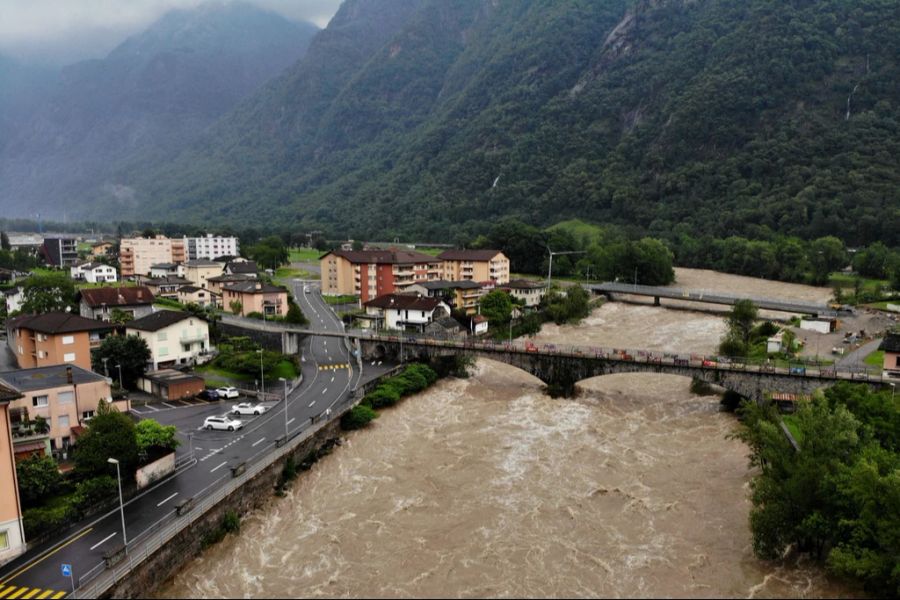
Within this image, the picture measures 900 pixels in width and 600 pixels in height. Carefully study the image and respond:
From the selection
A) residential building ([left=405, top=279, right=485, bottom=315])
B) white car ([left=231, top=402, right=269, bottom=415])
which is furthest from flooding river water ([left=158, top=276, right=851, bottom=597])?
residential building ([left=405, top=279, right=485, bottom=315])

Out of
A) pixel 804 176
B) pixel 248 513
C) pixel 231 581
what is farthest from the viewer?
pixel 804 176

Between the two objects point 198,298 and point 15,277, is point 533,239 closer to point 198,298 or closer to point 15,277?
point 198,298

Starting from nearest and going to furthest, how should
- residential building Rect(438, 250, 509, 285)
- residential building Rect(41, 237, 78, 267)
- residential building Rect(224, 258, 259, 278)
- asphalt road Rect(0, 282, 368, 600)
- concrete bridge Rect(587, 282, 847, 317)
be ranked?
asphalt road Rect(0, 282, 368, 600) < concrete bridge Rect(587, 282, 847, 317) < residential building Rect(438, 250, 509, 285) < residential building Rect(224, 258, 259, 278) < residential building Rect(41, 237, 78, 267)

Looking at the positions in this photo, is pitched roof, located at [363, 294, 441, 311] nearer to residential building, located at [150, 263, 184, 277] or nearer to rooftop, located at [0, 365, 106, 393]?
rooftop, located at [0, 365, 106, 393]

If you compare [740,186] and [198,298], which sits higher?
[740,186]

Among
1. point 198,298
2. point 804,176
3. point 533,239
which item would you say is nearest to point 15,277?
point 198,298

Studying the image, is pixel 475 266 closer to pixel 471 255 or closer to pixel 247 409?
pixel 471 255
